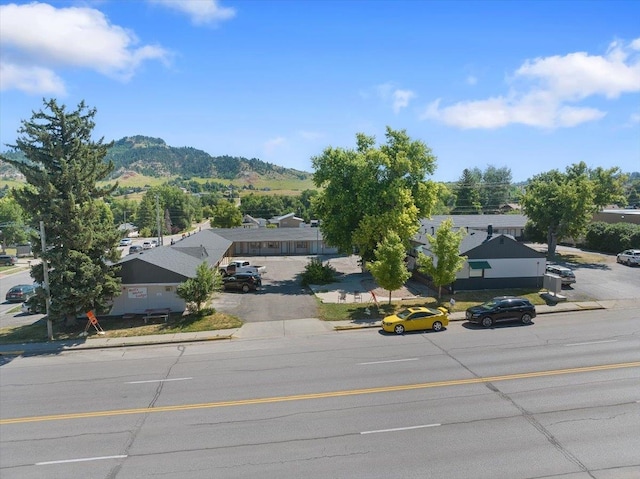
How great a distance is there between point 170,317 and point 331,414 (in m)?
18.2

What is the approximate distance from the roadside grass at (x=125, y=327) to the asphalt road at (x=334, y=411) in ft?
11.7

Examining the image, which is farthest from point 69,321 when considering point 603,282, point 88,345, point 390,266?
point 603,282

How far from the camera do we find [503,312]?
1041 inches

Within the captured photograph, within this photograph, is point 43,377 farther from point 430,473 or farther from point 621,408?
point 621,408

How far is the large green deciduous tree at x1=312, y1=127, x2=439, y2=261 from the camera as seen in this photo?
39.2m

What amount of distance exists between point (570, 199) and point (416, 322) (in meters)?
30.8

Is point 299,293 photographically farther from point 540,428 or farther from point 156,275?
point 540,428

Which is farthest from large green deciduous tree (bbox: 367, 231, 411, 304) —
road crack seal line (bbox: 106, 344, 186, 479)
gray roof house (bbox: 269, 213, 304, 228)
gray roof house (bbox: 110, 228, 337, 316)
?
gray roof house (bbox: 269, 213, 304, 228)

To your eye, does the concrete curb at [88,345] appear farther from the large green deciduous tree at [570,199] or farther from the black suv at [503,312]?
the large green deciduous tree at [570,199]

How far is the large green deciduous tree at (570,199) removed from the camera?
1807 inches

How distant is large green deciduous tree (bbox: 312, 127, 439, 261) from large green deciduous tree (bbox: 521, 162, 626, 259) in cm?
1448

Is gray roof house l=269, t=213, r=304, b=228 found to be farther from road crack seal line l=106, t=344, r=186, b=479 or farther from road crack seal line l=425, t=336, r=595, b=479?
road crack seal line l=425, t=336, r=595, b=479

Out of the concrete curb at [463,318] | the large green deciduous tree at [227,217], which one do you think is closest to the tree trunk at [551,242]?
the concrete curb at [463,318]

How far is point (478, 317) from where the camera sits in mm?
26438
